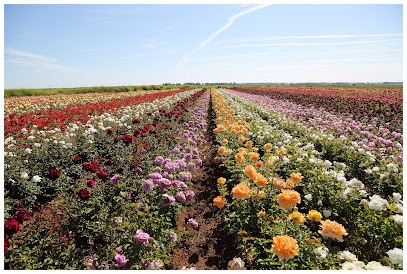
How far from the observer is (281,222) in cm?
259

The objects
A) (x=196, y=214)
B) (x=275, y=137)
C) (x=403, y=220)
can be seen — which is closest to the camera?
(x=403, y=220)

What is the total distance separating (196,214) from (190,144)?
2.10 m

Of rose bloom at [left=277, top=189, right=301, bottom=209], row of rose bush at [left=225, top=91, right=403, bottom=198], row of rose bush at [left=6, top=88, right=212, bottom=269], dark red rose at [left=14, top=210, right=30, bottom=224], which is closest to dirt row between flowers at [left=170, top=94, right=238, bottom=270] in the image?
row of rose bush at [left=6, top=88, right=212, bottom=269]

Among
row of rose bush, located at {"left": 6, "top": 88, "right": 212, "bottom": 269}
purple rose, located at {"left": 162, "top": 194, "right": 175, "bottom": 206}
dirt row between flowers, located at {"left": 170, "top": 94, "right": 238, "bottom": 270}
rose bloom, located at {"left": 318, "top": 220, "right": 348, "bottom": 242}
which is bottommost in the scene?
dirt row between flowers, located at {"left": 170, "top": 94, "right": 238, "bottom": 270}

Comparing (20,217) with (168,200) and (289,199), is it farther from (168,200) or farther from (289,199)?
(289,199)

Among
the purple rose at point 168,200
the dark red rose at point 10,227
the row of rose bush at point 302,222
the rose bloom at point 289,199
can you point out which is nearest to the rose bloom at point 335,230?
the row of rose bush at point 302,222

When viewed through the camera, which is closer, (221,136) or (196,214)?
(196,214)

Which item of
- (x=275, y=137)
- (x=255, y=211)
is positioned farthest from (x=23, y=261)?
(x=275, y=137)

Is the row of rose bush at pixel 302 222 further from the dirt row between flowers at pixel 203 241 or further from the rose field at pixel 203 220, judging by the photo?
the dirt row between flowers at pixel 203 241

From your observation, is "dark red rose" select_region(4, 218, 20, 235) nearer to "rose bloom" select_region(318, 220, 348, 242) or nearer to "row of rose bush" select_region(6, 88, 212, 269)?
"row of rose bush" select_region(6, 88, 212, 269)

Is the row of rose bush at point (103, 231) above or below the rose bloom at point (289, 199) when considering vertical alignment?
below

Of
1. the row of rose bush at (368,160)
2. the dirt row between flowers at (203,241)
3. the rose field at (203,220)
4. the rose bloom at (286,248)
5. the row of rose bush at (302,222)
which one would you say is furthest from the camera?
the row of rose bush at (368,160)

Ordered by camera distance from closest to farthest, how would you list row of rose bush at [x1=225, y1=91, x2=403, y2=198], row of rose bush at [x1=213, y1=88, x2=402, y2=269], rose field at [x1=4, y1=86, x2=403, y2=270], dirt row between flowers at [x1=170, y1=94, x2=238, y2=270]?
1. row of rose bush at [x1=213, y1=88, x2=402, y2=269]
2. rose field at [x1=4, y1=86, x2=403, y2=270]
3. dirt row between flowers at [x1=170, y1=94, x2=238, y2=270]
4. row of rose bush at [x1=225, y1=91, x2=403, y2=198]

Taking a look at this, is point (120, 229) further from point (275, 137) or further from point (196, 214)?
point (275, 137)
